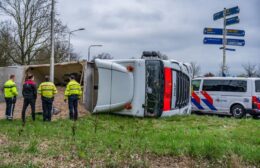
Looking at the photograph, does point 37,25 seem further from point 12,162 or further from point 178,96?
point 12,162

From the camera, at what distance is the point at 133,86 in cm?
1302

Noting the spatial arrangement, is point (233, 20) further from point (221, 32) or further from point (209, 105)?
point (209, 105)

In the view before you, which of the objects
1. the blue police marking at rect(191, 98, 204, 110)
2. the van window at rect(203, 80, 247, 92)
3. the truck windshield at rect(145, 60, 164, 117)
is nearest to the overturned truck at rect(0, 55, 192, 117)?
the truck windshield at rect(145, 60, 164, 117)

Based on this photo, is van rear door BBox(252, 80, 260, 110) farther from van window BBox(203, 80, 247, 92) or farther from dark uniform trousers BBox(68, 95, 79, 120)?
dark uniform trousers BBox(68, 95, 79, 120)

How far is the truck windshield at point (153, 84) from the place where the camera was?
1314 cm

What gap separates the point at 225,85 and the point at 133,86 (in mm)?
7113

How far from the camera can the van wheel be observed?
1794cm

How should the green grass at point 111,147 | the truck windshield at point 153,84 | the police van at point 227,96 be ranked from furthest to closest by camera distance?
the police van at point 227,96
the truck windshield at point 153,84
the green grass at point 111,147

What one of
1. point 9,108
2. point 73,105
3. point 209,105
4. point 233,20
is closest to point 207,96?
point 209,105

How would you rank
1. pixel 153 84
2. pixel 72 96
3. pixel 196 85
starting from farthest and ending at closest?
pixel 196 85 → pixel 153 84 → pixel 72 96

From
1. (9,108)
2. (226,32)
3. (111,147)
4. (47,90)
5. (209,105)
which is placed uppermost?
(226,32)

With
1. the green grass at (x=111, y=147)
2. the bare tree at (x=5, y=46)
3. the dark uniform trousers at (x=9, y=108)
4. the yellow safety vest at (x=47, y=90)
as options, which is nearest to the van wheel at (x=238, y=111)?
the green grass at (x=111, y=147)

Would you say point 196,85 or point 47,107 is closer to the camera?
point 47,107

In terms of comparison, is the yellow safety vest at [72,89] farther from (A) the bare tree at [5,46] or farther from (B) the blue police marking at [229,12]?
(A) the bare tree at [5,46]
